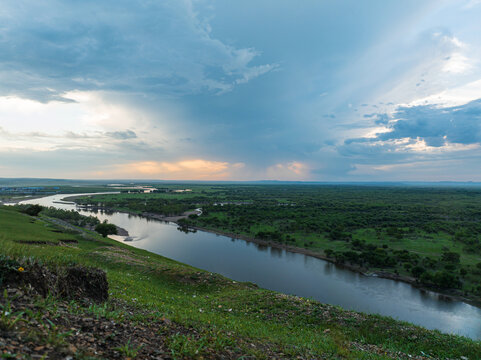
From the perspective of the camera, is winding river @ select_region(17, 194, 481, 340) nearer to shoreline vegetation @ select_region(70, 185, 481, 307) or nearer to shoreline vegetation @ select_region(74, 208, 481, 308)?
shoreline vegetation @ select_region(74, 208, 481, 308)

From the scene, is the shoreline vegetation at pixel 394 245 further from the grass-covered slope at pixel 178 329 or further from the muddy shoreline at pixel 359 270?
the grass-covered slope at pixel 178 329

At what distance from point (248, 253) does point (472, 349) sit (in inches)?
2094

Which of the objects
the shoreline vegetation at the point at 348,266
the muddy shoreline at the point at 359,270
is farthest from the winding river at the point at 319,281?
the shoreline vegetation at the point at 348,266

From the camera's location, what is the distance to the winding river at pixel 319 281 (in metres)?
34.7

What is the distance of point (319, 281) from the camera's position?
151 feet

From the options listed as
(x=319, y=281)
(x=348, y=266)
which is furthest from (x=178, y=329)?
(x=348, y=266)

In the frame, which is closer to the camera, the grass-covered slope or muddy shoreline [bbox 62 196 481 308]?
the grass-covered slope

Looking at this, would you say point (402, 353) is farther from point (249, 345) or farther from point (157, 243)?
point (157, 243)

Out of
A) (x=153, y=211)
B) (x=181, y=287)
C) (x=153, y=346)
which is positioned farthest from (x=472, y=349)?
(x=153, y=211)

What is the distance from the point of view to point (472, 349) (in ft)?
45.0

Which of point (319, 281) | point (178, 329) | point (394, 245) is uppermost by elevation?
point (178, 329)

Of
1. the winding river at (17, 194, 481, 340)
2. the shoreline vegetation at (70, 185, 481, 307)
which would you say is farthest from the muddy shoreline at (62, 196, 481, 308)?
the winding river at (17, 194, 481, 340)

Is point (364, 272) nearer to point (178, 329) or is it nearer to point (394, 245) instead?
point (394, 245)

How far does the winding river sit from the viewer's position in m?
34.7
